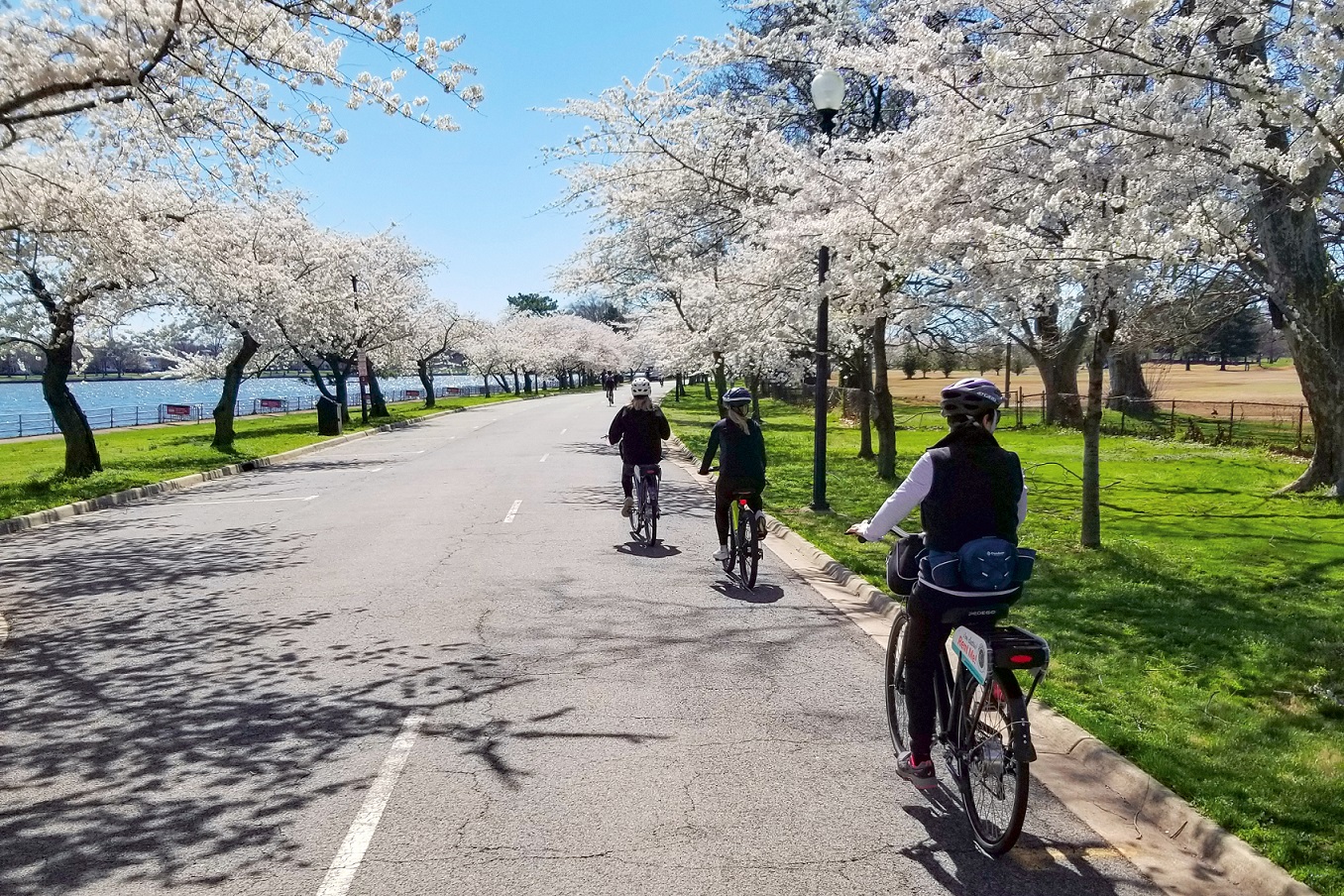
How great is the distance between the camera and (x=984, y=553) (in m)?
3.76

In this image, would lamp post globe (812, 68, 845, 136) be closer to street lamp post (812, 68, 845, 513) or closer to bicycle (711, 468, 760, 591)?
street lamp post (812, 68, 845, 513)

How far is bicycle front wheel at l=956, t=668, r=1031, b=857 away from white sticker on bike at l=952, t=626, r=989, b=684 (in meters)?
0.08

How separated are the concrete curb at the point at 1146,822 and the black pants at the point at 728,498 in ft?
12.6

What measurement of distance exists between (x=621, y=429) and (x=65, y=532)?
8253mm

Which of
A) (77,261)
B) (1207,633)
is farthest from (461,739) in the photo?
(77,261)

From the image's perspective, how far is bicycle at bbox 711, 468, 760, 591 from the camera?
870 centimetres

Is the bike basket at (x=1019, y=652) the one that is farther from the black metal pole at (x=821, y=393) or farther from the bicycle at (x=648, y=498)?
the black metal pole at (x=821, y=393)

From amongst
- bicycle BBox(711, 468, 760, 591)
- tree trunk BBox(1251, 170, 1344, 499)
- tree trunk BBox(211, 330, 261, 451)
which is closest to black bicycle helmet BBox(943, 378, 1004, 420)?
bicycle BBox(711, 468, 760, 591)

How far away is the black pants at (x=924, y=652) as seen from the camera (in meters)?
4.00

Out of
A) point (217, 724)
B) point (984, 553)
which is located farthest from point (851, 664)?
point (217, 724)

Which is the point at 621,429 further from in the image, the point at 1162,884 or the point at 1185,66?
the point at 1162,884

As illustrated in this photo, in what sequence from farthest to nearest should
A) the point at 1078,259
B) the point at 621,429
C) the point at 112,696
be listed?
1. the point at 621,429
2. the point at 1078,259
3. the point at 112,696

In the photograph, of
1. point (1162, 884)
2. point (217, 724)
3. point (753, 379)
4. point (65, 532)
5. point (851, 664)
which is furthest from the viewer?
point (753, 379)

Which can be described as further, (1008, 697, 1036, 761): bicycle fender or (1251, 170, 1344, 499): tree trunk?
(1251, 170, 1344, 499): tree trunk
